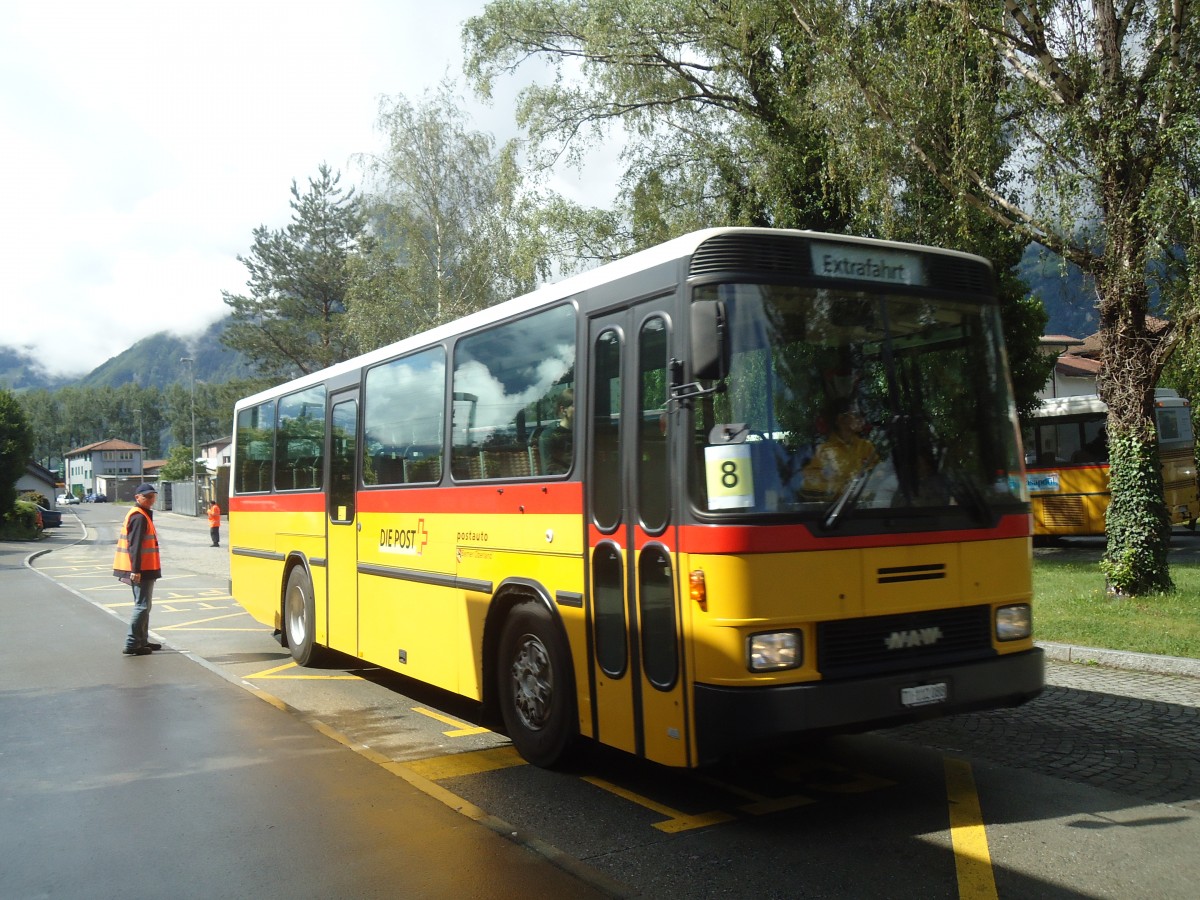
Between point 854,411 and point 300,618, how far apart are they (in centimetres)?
733

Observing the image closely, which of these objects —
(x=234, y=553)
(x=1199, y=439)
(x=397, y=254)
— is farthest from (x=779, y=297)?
(x=397, y=254)

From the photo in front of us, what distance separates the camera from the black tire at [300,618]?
10.5 metres

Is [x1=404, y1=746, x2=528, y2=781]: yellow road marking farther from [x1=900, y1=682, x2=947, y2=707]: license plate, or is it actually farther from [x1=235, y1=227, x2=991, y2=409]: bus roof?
[x1=235, y1=227, x2=991, y2=409]: bus roof

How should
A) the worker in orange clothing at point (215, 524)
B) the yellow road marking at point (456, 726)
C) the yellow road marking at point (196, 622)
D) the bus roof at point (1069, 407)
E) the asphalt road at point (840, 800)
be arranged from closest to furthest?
the asphalt road at point (840, 800)
the yellow road marking at point (456, 726)
the yellow road marking at point (196, 622)
the bus roof at point (1069, 407)
the worker in orange clothing at point (215, 524)

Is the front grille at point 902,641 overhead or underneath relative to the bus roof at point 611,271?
underneath

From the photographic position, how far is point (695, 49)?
781 inches

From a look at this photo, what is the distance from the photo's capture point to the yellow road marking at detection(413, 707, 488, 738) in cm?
754

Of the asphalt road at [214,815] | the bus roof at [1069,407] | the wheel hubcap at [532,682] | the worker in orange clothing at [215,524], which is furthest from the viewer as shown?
the worker in orange clothing at [215,524]

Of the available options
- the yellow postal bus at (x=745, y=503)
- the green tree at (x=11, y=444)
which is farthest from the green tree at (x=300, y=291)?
the yellow postal bus at (x=745, y=503)

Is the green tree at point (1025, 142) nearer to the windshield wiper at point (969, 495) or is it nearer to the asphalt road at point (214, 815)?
the windshield wiper at point (969, 495)

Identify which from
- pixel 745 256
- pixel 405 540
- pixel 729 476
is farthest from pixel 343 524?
pixel 745 256

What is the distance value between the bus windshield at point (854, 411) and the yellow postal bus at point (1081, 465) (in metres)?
17.8

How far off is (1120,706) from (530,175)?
57.4ft

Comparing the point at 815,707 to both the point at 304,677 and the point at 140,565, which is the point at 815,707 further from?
the point at 140,565
